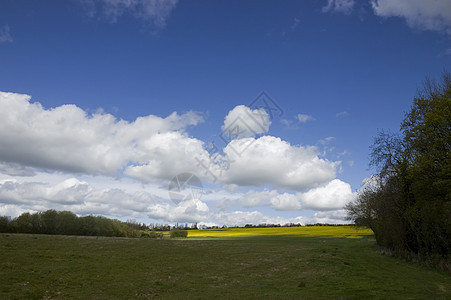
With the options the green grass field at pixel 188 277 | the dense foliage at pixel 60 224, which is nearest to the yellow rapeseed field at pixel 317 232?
the dense foliage at pixel 60 224

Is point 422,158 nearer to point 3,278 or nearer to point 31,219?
point 3,278

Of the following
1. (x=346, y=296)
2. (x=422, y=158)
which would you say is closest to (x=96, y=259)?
(x=346, y=296)

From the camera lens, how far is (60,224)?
6444 cm

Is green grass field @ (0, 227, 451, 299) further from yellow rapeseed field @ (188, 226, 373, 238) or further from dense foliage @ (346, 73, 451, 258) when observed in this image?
yellow rapeseed field @ (188, 226, 373, 238)

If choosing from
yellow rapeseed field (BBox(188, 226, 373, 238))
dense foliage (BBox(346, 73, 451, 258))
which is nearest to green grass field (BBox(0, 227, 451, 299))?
dense foliage (BBox(346, 73, 451, 258))

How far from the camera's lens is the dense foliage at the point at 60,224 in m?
59.0

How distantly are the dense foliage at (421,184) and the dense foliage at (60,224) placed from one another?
5667 cm

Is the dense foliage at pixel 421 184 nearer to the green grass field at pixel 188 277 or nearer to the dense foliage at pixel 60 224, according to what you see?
the green grass field at pixel 188 277

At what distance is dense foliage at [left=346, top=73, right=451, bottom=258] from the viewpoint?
2877cm

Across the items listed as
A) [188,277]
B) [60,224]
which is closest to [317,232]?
[60,224]

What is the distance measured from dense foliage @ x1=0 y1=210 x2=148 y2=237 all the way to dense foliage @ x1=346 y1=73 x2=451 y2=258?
186ft

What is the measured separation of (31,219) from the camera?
61.0 meters

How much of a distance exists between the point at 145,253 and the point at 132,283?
13014mm

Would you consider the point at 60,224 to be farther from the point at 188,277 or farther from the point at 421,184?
the point at 421,184
